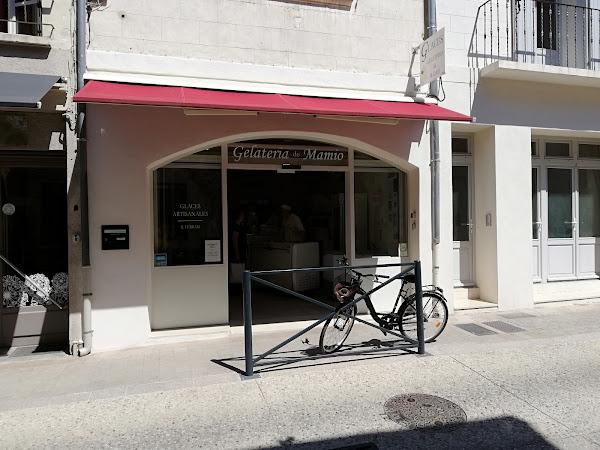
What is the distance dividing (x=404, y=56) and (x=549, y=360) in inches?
190

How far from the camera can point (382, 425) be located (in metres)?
3.84

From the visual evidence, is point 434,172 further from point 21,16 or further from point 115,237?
point 21,16

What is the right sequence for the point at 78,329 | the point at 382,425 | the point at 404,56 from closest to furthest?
the point at 382,425, the point at 78,329, the point at 404,56

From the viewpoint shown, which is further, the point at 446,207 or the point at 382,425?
the point at 446,207

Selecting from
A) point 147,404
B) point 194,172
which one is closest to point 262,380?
point 147,404

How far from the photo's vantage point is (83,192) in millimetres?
5820

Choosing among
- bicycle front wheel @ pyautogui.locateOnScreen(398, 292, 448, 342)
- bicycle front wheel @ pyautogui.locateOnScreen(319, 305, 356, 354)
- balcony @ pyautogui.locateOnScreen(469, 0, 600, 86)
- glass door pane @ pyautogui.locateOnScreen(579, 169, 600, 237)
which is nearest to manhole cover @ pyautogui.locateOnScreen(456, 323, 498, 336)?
bicycle front wheel @ pyautogui.locateOnScreen(398, 292, 448, 342)

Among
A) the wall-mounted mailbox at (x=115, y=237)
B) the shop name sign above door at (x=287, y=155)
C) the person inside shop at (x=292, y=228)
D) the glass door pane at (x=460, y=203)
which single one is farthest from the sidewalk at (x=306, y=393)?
the person inside shop at (x=292, y=228)

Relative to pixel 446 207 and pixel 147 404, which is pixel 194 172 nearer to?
pixel 147 404

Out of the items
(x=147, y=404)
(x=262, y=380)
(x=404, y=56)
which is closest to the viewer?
(x=147, y=404)

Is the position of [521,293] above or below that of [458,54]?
below

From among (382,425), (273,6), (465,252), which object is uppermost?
(273,6)

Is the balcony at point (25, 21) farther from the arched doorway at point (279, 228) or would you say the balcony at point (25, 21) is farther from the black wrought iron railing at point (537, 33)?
the black wrought iron railing at point (537, 33)

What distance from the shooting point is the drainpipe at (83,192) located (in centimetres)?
577
